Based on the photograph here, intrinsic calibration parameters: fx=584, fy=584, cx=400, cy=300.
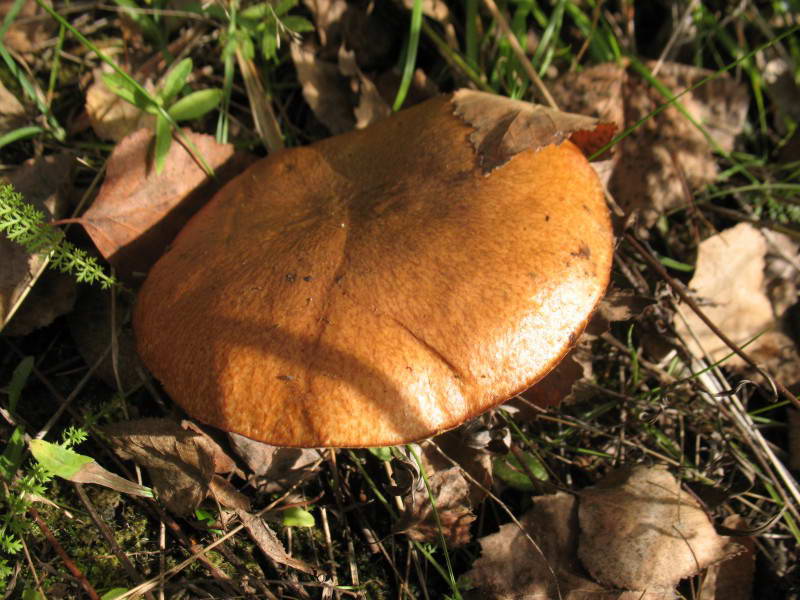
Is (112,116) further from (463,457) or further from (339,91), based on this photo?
(463,457)

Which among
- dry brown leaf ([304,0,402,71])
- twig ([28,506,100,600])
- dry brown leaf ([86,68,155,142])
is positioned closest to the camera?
twig ([28,506,100,600])

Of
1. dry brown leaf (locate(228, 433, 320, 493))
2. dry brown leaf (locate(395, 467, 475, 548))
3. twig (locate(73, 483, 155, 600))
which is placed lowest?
dry brown leaf (locate(395, 467, 475, 548))

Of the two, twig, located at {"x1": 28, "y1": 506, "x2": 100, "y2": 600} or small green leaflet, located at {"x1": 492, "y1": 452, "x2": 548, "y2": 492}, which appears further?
small green leaflet, located at {"x1": 492, "y1": 452, "x2": 548, "y2": 492}

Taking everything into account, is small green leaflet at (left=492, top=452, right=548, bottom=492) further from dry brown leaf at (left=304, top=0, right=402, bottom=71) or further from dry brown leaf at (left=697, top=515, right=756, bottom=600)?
dry brown leaf at (left=304, top=0, right=402, bottom=71)

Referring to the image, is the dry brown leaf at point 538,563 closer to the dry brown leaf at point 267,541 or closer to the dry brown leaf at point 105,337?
the dry brown leaf at point 267,541

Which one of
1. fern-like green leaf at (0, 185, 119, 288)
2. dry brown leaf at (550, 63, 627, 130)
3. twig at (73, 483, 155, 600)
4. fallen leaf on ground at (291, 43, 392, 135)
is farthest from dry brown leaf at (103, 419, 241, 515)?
dry brown leaf at (550, 63, 627, 130)

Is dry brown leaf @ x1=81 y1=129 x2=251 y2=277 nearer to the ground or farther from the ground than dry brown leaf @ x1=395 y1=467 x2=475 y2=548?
farther from the ground

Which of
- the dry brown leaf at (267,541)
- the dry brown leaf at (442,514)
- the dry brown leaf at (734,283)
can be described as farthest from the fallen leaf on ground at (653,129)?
the dry brown leaf at (267,541)

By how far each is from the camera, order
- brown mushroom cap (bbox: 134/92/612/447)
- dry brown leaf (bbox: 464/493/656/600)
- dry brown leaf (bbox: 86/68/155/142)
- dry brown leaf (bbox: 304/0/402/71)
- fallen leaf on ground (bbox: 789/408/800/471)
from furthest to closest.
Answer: dry brown leaf (bbox: 304/0/402/71) → dry brown leaf (bbox: 86/68/155/142) → fallen leaf on ground (bbox: 789/408/800/471) → dry brown leaf (bbox: 464/493/656/600) → brown mushroom cap (bbox: 134/92/612/447)
